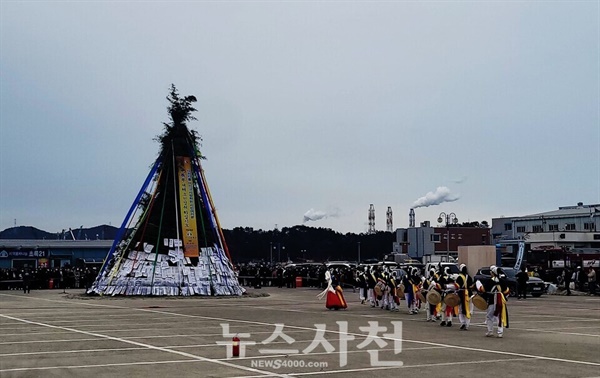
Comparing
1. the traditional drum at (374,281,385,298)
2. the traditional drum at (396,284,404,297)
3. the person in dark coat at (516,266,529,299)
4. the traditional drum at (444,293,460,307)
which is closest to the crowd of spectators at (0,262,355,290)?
the person in dark coat at (516,266,529,299)

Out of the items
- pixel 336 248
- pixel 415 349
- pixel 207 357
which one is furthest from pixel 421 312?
pixel 336 248

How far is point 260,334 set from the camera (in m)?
18.8

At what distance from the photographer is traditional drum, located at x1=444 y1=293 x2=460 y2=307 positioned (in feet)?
69.5

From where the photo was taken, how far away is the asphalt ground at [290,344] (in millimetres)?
12805

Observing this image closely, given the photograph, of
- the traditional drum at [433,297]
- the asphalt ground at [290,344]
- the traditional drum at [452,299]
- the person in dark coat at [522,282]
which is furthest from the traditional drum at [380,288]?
the person in dark coat at [522,282]

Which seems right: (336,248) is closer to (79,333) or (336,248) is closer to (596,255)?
(596,255)

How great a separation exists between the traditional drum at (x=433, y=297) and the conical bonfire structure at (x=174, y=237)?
18878 mm

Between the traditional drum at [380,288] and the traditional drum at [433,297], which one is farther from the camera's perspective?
the traditional drum at [380,288]

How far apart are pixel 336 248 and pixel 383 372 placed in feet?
407

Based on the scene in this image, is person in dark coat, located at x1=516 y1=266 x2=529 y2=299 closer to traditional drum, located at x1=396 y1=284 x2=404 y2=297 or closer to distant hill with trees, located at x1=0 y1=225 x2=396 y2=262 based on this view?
traditional drum, located at x1=396 y1=284 x2=404 y2=297

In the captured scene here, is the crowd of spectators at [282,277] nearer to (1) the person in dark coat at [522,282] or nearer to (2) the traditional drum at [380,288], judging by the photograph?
(1) the person in dark coat at [522,282]

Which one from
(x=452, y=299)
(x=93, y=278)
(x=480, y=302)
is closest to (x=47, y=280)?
(x=93, y=278)

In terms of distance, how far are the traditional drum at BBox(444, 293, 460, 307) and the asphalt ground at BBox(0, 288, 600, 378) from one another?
69 centimetres

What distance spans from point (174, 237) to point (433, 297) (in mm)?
20135
